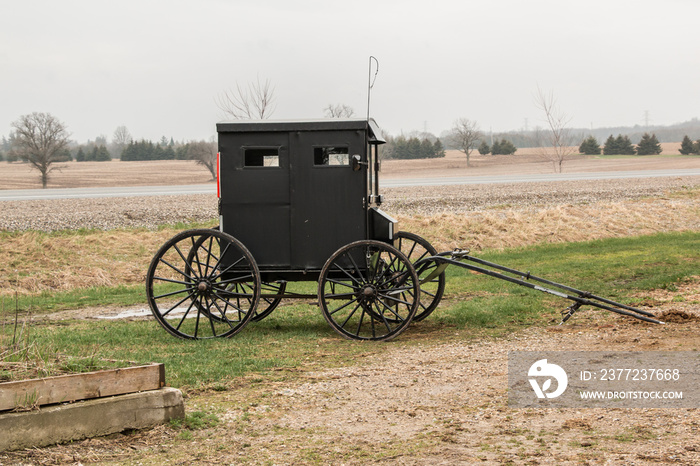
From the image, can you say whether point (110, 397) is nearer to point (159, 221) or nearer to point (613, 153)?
point (159, 221)

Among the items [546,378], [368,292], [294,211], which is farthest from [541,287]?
[294,211]

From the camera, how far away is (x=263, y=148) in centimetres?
974

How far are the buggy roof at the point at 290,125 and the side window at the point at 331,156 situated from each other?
261 mm

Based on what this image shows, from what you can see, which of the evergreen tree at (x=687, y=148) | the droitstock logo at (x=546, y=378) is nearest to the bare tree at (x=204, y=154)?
the evergreen tree at (x=687, y=148)

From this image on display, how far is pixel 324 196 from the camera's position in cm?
968

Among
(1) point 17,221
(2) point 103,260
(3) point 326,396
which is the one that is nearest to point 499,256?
(2) point 103,260

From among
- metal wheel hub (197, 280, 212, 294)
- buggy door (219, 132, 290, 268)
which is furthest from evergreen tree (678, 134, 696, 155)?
metal wheel hub (197, 280, 212, 294)

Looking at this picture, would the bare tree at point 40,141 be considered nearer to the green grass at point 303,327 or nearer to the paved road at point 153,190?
the paved road at point 153,190

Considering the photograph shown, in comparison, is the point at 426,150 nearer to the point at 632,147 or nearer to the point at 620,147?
the point at 620,147

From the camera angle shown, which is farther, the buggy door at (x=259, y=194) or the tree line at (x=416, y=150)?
the tree line at (x=416, y=150)

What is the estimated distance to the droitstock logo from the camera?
255 inches

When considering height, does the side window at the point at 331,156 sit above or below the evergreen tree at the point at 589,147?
below

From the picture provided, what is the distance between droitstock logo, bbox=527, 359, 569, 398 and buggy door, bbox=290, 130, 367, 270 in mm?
3162

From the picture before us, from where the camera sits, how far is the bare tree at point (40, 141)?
61909 mm
